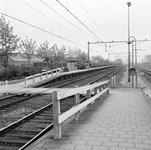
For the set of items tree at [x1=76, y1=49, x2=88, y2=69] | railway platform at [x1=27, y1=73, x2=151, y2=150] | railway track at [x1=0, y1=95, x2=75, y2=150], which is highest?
tree at [x1=76, y1=49, x2=88, y2=69]

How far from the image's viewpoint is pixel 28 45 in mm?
46531

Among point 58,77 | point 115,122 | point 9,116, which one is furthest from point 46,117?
point 58,77

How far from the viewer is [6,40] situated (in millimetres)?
28391

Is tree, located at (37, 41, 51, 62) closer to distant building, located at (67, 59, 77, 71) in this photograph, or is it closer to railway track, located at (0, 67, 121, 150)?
distant building, located at (67, 59, 77, 71)

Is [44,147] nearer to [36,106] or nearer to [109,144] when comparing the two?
[109,144]

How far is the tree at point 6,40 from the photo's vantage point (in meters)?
28.3

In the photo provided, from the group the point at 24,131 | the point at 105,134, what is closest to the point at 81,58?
the point at 24,131

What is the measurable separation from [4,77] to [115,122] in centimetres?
2146

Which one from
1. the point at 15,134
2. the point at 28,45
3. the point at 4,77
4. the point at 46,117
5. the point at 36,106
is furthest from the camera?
the point at 28,45

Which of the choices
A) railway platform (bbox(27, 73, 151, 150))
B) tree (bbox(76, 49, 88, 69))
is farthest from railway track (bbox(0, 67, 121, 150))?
tree (bbox(76, 49, 88, 69))

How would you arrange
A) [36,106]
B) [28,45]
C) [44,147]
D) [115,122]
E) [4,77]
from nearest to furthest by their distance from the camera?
[44,147] → [115,122] → [36,106] → [4,77] → [28,45]

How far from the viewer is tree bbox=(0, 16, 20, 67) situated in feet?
92.8

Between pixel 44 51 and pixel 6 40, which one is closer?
pixel 6 40

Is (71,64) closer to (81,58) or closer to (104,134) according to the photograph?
(81,58)
